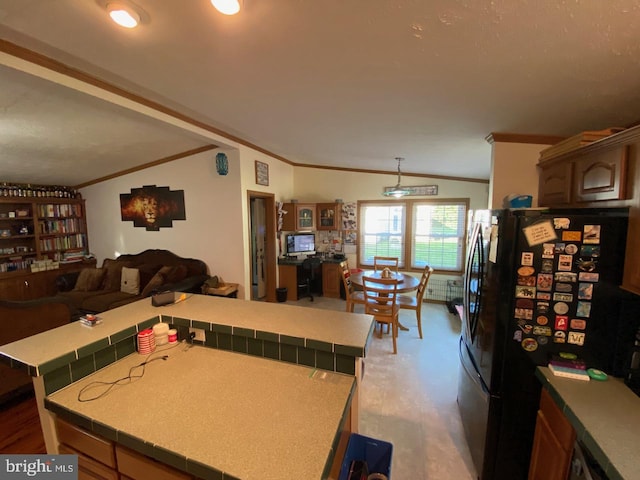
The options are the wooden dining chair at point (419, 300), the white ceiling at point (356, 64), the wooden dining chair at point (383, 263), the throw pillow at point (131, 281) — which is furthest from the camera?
the wooden dining chair at point (383, 263)

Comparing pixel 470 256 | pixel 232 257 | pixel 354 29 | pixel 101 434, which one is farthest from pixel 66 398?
pixel 232 257

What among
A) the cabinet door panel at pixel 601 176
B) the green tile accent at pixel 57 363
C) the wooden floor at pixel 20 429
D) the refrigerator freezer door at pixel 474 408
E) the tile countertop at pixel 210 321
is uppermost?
the cabinet door panel at pixel 601 176

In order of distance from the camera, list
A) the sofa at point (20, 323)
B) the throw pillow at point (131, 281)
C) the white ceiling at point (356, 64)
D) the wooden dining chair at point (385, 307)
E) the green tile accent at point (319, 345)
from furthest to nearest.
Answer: the throw pillow at point (131, 281) < the wooden dining chair at point (385, 307) < the sofa at point (20, 323) < the green tile accent at point (319, 345) < the white ceiling at point (356, 64)

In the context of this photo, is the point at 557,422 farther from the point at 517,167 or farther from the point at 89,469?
the point at 89,469

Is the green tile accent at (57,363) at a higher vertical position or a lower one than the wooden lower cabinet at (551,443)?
higher

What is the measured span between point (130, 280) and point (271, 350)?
382 cm

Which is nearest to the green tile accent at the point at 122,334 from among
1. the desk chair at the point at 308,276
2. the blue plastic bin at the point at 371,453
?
the blue plastic bin at the point at 371,453

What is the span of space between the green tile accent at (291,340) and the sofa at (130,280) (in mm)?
2788

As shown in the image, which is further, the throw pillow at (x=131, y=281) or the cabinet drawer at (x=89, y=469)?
the throw pillow at (x=131, y=281)

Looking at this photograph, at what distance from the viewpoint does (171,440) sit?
915 mm

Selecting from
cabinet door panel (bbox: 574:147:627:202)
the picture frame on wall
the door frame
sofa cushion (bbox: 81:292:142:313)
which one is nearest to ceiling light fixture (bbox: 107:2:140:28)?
cabinet door panel (bbox: 574:147:627:202)

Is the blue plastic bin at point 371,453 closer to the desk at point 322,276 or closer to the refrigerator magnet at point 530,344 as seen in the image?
the refrigerator magnet at point 530,344

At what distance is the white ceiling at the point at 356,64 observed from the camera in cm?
103

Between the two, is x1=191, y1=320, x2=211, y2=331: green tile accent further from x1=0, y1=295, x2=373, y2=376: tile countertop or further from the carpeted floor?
the carpeted floor
